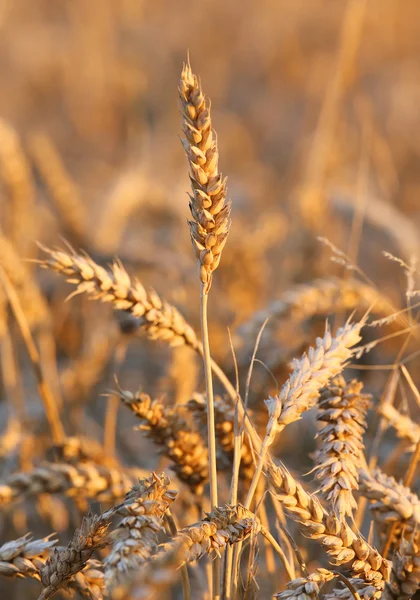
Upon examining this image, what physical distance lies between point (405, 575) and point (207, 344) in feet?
1.15

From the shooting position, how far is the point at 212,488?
2.37 ft

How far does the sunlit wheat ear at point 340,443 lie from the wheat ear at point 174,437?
20 centimetres

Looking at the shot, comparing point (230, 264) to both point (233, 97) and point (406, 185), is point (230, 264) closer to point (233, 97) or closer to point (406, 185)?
point (406, 185)

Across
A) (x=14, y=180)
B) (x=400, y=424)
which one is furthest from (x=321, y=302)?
(x=14, y=180)

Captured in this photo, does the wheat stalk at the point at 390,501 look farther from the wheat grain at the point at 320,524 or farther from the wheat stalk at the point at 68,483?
the wheat stalk at the point at 68,483

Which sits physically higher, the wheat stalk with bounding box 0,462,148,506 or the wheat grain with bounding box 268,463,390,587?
the wheat grain with bounding box 268,463,390,587

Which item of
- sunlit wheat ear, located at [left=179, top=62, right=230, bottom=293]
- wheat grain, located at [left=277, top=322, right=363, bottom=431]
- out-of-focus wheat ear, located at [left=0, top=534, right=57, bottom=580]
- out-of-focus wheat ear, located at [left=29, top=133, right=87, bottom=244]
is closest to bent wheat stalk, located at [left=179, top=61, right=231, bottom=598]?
sunlit wheat ear, located at [left=179, top=62, right=230, bottom=293]

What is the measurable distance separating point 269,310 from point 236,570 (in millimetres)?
621

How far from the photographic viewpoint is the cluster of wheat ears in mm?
646

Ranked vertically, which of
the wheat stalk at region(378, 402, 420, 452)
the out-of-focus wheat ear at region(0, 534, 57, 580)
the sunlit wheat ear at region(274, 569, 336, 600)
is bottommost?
the wheat stalk at region(378, 402, 420, 452)

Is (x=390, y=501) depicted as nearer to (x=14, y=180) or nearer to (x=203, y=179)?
(x=203, y=179)

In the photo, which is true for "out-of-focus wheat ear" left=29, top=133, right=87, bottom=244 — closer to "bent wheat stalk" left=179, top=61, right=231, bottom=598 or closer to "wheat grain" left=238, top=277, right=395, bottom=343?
"wheat grain" left=238, top=277, right=395, bottom=343

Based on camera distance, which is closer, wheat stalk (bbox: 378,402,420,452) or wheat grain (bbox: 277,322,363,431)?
wheat grain (bbox: 277,322,363,431)

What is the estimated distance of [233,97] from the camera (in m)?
6.01
